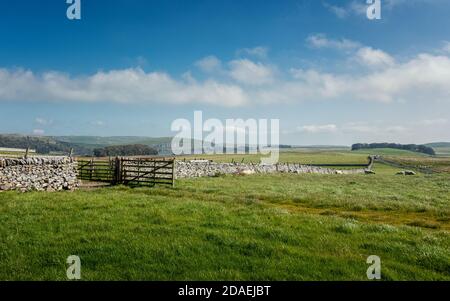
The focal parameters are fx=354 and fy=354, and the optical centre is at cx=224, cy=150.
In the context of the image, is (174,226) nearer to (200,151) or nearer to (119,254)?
(119,254)

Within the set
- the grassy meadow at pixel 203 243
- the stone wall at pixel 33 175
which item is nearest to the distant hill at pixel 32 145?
the stone wall at pixel 33 175

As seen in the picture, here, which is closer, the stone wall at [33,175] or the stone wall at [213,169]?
the stone wall at [33,175]

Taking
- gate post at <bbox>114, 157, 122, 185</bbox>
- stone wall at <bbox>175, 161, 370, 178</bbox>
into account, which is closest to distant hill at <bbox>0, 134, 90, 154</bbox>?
stone wall at <bbox>175, 161, 370, 178</bbox>

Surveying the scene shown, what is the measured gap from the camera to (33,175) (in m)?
23.6

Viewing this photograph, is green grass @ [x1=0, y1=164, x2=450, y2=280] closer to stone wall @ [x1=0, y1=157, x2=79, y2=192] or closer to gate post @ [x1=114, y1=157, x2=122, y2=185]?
stone wall @ [x1=0, y1=157, x2=79, y2=192]

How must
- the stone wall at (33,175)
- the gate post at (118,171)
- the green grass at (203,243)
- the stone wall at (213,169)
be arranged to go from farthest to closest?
the stone wall at (213,169) < the gate post at (118,171) < the stone wall at (33,175) < the green grass at (203,243)

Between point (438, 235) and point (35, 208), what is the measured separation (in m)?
16.3

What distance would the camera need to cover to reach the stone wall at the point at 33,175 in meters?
22.0

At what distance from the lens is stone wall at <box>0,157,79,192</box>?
22.0 m

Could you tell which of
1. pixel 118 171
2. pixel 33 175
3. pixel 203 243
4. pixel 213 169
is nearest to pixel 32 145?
pixel 213 169

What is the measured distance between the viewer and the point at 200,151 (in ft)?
493

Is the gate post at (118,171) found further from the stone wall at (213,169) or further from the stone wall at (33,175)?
the stone wall at (213,169)

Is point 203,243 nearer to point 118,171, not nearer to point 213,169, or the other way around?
point 118,171

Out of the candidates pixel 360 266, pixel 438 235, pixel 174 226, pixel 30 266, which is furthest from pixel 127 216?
pixel 438 235
